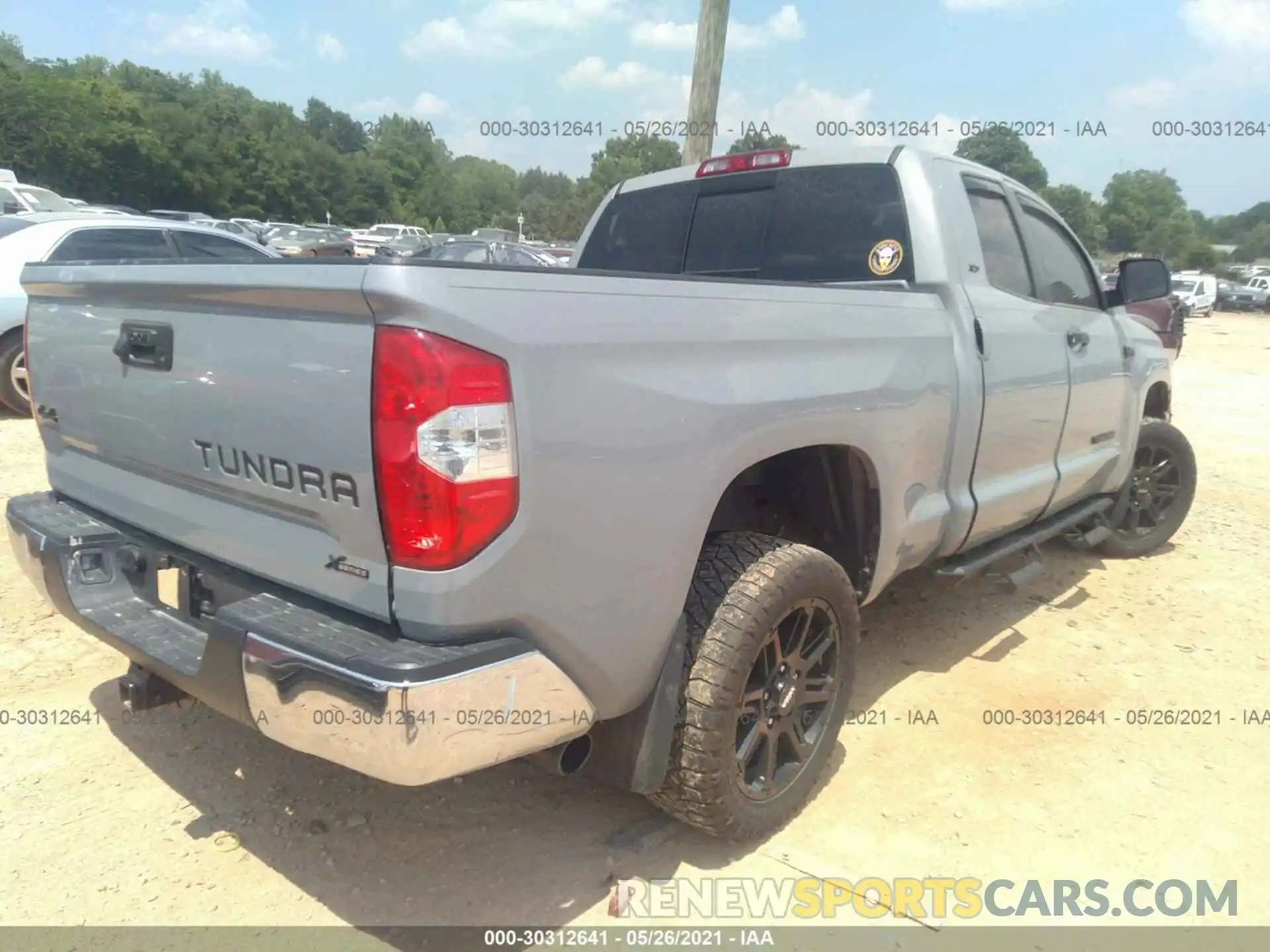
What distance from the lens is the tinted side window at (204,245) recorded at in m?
8.11

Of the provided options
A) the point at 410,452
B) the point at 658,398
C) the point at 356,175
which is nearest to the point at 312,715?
the point at 410,452

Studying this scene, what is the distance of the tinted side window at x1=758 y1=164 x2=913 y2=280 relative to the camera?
340 centimetres

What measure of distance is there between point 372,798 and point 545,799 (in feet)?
1.74

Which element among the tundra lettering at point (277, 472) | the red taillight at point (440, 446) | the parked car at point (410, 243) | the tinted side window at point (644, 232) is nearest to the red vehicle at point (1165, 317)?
the tinted side window at point (644, 232)

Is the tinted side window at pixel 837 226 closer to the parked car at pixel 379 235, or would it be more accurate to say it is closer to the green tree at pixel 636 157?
the green tree at pixel 636 157

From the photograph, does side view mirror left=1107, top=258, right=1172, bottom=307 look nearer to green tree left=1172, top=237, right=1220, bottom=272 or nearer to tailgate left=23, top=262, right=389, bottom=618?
tailgate left=23, top=262, right=389, bottom=618

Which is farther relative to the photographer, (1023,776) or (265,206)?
(265,206)

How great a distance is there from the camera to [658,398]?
2090 millimetres

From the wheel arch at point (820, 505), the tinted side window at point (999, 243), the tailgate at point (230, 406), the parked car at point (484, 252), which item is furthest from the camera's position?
the parked car at point (484, 252)

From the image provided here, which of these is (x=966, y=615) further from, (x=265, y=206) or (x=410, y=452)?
(x=265, y=206)

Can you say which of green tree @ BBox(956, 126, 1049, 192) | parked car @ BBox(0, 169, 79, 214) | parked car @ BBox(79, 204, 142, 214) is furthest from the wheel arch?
green tree @ BBox(956, 126, 1049, 192)

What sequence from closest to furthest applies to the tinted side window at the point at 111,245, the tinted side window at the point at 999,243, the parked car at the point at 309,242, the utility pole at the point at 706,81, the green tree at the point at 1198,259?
the tinted side window at the point at 999,243 → the tinted side window at the point at 111,245 → the utility pole at the point at 706,81 → the parked car at the point at 309,242 → the green tree at the point at 1198,259

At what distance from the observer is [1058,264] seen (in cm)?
426

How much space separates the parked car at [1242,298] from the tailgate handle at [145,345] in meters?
49.0
